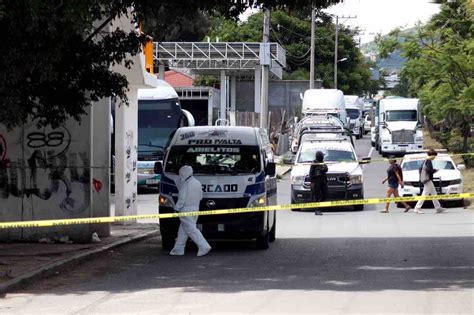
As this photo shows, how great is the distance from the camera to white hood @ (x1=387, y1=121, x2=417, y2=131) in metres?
54.9

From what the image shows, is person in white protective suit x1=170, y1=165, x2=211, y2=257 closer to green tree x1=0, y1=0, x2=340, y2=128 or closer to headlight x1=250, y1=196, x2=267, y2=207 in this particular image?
headlight x1=250, y1=196, x2=267, y2=207

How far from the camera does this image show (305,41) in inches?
3413

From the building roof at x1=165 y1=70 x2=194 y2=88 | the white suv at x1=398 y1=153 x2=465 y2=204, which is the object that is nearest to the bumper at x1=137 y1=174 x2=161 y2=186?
the white suv at x1=398 y1=153 x2=465 y2=204

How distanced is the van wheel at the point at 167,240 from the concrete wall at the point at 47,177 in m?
1.55

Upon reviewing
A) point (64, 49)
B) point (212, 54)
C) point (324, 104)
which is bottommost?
point (64, 49)

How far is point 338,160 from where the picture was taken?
Answer: 98.9 ft

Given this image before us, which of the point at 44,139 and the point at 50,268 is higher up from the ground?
the point at 44,139

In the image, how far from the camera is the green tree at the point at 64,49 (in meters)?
12.9

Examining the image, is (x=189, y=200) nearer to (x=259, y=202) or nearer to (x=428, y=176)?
(x=259, y=202)

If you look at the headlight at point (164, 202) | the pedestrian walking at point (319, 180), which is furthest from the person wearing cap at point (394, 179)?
the headlight at point (164, 202)

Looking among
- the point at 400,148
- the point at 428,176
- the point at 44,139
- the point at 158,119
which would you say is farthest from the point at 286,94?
the point at 44,139

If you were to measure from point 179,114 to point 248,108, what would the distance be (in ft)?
129

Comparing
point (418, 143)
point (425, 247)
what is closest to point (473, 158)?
point (418, 143)

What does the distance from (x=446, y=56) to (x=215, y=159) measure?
2446cm
